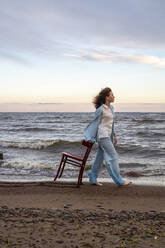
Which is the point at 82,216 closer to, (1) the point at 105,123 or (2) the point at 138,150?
(1) the point at 105,123

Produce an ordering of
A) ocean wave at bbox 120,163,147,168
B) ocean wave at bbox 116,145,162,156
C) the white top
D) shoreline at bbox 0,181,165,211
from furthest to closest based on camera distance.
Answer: ocean wave at bbox 116,145,162,156
ocean wave at bbox 120,163,147,168
the white top
shoreline at bbox 0,181,165,211

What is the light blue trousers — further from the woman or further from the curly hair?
the curly hair

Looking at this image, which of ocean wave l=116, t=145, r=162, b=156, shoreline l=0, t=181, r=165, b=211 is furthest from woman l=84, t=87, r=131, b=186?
ocean wave l=116, t=145, r=162, b=156

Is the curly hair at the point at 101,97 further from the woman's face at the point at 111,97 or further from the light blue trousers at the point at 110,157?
the light blue trousers at the point at 110,157

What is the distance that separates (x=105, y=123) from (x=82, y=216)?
2.45 metres

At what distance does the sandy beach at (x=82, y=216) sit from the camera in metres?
3.35

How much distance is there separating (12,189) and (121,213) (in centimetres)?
275

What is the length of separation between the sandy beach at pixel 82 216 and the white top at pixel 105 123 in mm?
1115

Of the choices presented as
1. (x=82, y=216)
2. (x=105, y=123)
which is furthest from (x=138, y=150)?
(x=82, y=216)

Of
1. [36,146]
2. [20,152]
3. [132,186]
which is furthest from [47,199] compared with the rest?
[36,146]

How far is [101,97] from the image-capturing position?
622 cm

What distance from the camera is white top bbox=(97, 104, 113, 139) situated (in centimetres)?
618

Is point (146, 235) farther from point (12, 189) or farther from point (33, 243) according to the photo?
point (12, 189)

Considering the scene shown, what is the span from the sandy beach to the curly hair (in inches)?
68.1
